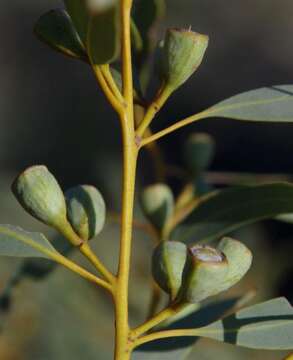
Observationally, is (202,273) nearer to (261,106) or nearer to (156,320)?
(156,320)

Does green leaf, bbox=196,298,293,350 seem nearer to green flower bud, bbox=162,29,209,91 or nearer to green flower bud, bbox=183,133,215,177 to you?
green flower bud, bbox=162,29,209,91

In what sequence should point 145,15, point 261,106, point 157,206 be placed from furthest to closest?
1. point 157,206
2. point 145,15
3. point 261,106

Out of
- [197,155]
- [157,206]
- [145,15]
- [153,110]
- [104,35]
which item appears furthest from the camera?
[197,155]

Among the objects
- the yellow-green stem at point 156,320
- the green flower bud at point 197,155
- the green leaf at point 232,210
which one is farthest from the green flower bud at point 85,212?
the green flower bud at point 197,155

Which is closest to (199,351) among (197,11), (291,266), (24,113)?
(291,266)

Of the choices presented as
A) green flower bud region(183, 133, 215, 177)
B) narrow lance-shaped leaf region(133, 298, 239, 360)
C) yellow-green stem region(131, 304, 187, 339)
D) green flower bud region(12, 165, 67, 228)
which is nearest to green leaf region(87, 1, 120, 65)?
green flower bud region(12, 165, 67, 228)

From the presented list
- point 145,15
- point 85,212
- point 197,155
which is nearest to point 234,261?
point 85,212
